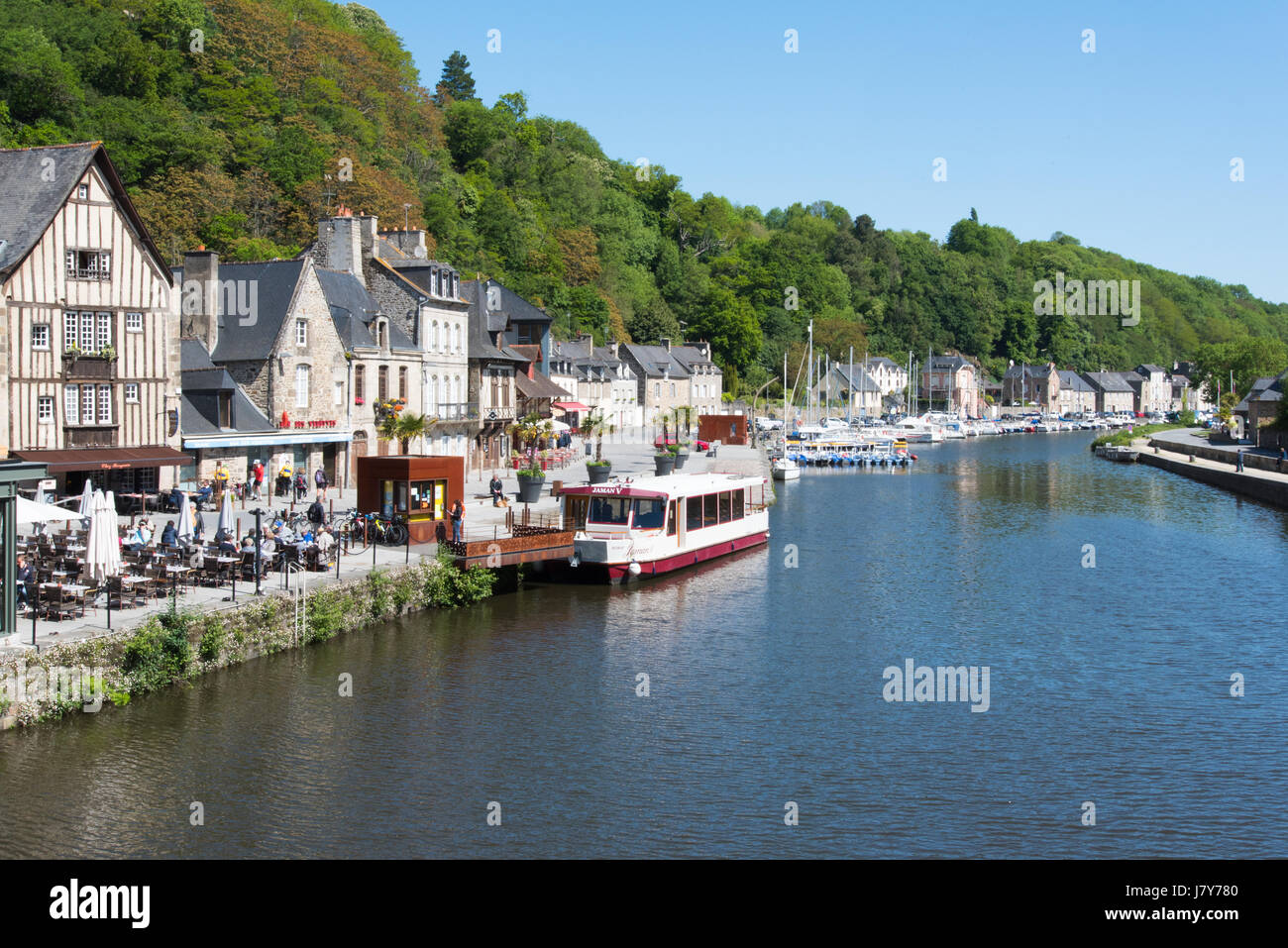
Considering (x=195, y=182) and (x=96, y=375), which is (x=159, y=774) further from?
(x=195, y=182)

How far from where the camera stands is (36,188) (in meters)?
35.1

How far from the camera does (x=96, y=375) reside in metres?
36.2

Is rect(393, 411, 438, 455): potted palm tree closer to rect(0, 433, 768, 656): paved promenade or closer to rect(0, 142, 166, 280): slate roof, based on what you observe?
rect(0, 433, 768, 656): paved promenade

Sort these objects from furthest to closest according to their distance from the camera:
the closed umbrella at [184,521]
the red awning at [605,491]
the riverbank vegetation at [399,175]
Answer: the riverbank vegetation at [399,175]
the red awning at [605,491]
the closed umbrella at [184,521]

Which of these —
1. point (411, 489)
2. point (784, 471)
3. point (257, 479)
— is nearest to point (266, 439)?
point (257, 479)

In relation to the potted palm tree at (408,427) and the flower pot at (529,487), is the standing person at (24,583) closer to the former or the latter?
the flower pot at (529,487)

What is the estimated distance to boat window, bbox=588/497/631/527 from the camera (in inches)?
1451

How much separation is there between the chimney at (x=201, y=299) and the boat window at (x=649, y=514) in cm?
1805

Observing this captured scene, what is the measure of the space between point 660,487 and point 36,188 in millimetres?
20255

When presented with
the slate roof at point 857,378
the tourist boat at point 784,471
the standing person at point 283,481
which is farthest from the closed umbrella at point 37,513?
the slate roof at point 857,378

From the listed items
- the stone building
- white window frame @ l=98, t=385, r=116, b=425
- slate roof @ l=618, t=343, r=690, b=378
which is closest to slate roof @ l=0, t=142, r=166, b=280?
white window frame @ l=98, t=385, r=116, b=425

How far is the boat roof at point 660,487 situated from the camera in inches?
1441

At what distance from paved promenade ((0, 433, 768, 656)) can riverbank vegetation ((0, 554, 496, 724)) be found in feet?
1.11
